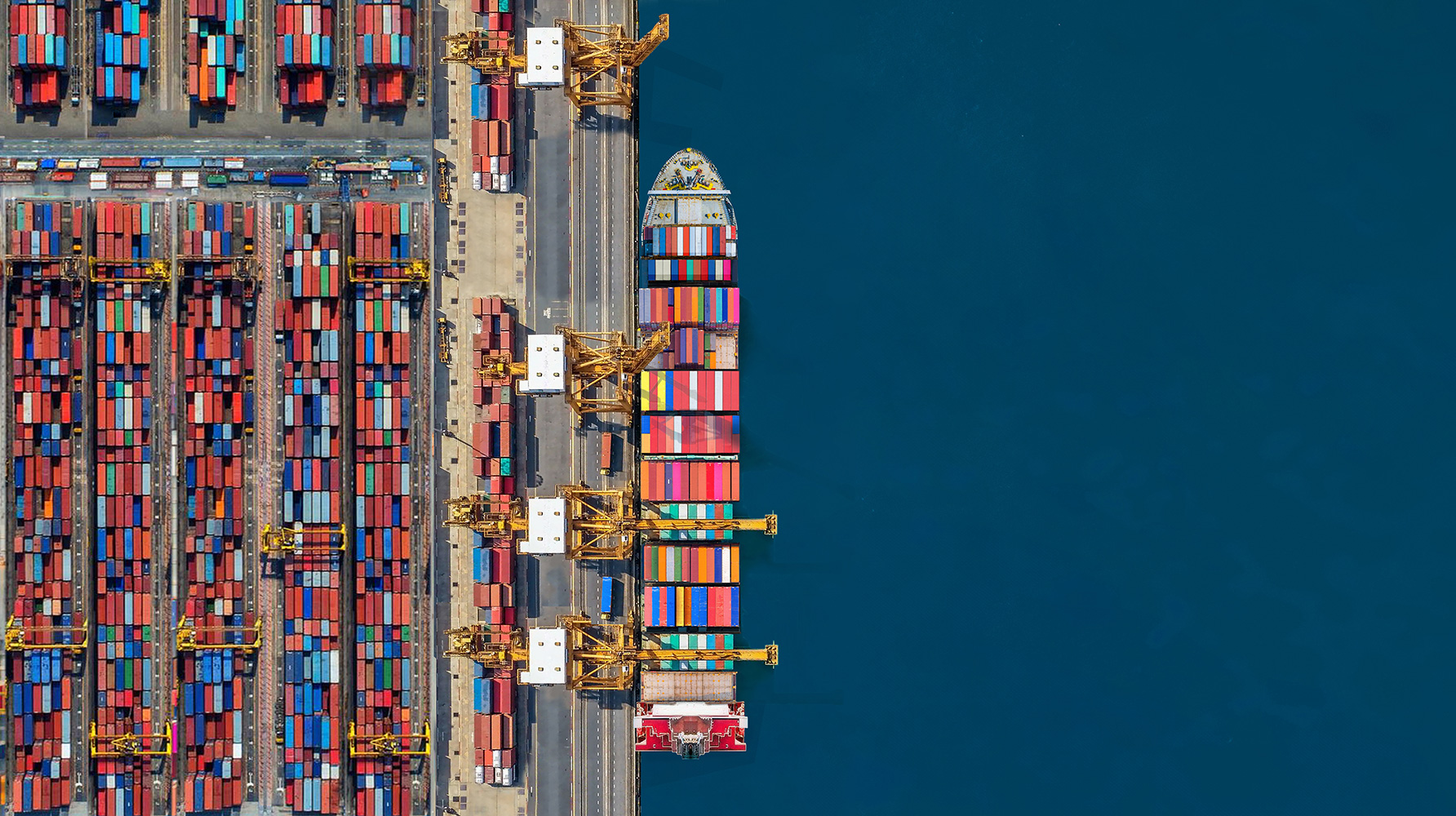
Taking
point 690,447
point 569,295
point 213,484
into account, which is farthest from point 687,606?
point 213,484

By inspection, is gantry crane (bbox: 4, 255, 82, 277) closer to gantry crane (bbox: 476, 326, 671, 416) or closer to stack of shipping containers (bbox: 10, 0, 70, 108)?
stack of shipping containers (bbox: 10, 0, 70, 108)

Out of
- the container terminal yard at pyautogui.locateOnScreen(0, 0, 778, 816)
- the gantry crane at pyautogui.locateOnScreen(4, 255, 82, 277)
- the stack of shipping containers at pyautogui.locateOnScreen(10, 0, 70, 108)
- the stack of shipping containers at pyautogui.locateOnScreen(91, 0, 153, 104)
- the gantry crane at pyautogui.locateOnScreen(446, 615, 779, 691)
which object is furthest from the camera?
the container terminal yard at pyautogui.locateOnScreen(0, 0, 778, 816)

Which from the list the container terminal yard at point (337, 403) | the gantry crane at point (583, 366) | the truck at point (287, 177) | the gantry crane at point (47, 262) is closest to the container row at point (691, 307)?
the container terminal yard at point (337, 403)

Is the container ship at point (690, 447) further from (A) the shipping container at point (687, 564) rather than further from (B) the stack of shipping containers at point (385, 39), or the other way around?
(B) the stack of shipping containers at point (385, 39)

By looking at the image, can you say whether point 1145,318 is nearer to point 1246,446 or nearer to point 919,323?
point 1246,446

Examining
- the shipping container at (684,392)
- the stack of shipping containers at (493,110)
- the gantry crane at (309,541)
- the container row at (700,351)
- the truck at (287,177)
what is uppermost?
the stack of shipping containers at (493,110)

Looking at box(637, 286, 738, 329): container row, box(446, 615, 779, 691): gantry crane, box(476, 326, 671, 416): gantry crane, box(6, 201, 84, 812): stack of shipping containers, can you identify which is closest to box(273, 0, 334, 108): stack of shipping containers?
box(6, 201, 84, 812): stack of shipping containers
